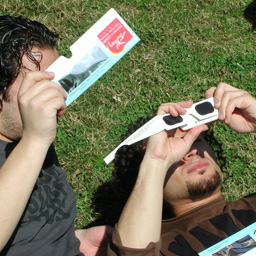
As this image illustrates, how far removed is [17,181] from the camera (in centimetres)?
174

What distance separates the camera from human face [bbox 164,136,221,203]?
2789 millimetres

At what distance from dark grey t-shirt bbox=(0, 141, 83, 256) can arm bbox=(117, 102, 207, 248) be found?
0.47 meters

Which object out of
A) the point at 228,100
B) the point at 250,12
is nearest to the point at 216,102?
the point at 228,100

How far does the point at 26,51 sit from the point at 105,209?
1.95m

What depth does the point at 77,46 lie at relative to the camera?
2.23m

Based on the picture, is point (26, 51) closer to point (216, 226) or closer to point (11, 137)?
point (11, 137)

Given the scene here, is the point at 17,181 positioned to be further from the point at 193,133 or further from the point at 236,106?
the point at 236,106

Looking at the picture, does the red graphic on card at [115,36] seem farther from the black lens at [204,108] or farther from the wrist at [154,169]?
the wrist at [154,169]

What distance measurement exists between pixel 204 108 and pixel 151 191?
26.7 inches

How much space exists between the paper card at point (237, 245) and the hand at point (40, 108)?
1475mm

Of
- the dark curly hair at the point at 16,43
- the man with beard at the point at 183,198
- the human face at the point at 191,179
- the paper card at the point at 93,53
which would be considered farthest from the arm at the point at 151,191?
the dark curly hair at the point at 16,43

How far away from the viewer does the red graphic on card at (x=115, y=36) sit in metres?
2.28

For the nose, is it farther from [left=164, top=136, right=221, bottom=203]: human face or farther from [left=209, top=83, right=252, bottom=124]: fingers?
[left=209, top=83, right=252, bottom=124]: fingers

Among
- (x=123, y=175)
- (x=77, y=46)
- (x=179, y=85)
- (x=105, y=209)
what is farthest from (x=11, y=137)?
(x=179, y=85)
